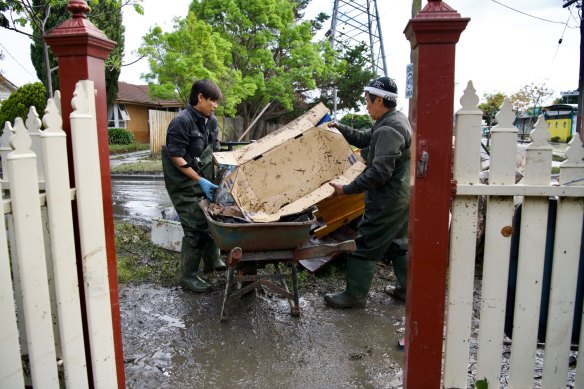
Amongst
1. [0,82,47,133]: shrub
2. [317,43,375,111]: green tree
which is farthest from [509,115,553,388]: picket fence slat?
[317,43,375,111]: green tree

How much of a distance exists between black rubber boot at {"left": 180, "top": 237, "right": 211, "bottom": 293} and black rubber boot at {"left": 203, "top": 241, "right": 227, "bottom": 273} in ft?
1.34

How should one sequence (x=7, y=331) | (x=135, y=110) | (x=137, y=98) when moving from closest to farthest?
1. (x=7, y=331)
2. (x=135, y=110)
3. (x=137, y=98)

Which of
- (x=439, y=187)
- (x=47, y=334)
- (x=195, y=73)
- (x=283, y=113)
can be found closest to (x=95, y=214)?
(x=47, y=334)

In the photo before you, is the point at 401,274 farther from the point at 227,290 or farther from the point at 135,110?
the point at 135,110

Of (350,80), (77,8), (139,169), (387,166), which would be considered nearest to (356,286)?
(387,166)

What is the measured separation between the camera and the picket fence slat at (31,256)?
5.60 feet

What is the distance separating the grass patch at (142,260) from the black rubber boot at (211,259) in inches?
12.9

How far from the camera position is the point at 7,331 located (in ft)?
5.72

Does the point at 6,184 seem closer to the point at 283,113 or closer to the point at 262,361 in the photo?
the point at 262,361

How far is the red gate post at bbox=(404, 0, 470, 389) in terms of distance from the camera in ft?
6.09

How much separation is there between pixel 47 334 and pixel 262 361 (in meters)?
1.58

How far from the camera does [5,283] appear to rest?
5.61 ft

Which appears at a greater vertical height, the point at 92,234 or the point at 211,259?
the point at 92,234

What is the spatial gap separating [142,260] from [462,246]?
413 cm
